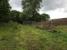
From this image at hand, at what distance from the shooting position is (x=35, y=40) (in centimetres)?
2112

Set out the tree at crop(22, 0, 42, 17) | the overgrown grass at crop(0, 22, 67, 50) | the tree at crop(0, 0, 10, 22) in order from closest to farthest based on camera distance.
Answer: the overgrown grass at crop(0, 22, 67, 50) → the tree at crop(0, 0, 10, 22) → the tree at crop(22, 0, 42, 17)

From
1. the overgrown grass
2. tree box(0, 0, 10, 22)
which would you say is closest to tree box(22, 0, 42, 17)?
tree box(0, 0, 10, 22)

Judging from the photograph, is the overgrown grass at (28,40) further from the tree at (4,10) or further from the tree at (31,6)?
the tree at (31,6)

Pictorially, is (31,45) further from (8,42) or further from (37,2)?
(37,2)

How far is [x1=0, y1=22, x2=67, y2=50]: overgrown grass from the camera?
19219 millimetres

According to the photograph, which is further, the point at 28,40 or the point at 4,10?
the point at 4,10

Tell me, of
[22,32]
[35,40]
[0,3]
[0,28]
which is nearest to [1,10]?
[0,3]

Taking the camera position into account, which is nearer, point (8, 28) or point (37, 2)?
point (8, 28)

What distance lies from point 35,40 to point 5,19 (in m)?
11.1

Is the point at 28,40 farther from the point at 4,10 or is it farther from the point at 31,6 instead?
the point at 31,6

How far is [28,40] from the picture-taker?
20938 millimetres

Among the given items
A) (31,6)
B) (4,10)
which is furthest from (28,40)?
(31,6)

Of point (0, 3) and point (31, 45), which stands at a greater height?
point (0, 3)

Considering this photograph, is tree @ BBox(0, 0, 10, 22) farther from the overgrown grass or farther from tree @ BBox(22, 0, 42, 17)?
tree @ BBox(22, 0, 42, 17)
